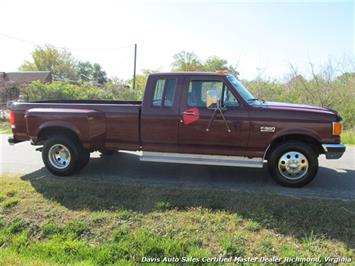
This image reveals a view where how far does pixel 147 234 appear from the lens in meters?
3.89

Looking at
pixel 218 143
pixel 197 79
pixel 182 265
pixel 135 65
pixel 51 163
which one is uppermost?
pixel 135 65

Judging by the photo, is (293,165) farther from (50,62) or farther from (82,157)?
(50,62)

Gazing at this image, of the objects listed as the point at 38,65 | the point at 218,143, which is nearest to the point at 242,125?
the point at 218,143

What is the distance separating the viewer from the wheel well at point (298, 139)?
5.55 m

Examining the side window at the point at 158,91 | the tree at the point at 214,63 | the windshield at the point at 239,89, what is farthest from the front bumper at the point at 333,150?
the tree at the point at 214,63

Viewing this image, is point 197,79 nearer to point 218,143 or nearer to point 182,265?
point 218,143

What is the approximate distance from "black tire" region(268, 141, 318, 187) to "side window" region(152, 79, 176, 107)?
2.06m

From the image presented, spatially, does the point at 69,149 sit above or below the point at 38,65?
below

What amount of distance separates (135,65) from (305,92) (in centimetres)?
2052

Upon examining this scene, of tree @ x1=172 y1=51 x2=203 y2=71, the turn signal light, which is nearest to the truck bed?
the turn signal light

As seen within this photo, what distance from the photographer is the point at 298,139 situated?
5602 mm

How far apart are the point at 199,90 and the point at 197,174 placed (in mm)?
1700

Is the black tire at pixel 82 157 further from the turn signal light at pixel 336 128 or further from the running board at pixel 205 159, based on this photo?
the turn signal light at pixel 336 128

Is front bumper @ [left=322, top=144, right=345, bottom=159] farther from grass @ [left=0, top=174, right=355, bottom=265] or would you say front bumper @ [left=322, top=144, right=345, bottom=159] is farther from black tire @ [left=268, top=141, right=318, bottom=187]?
grass @ [left=0, top=174, right=355, bottom=265]
